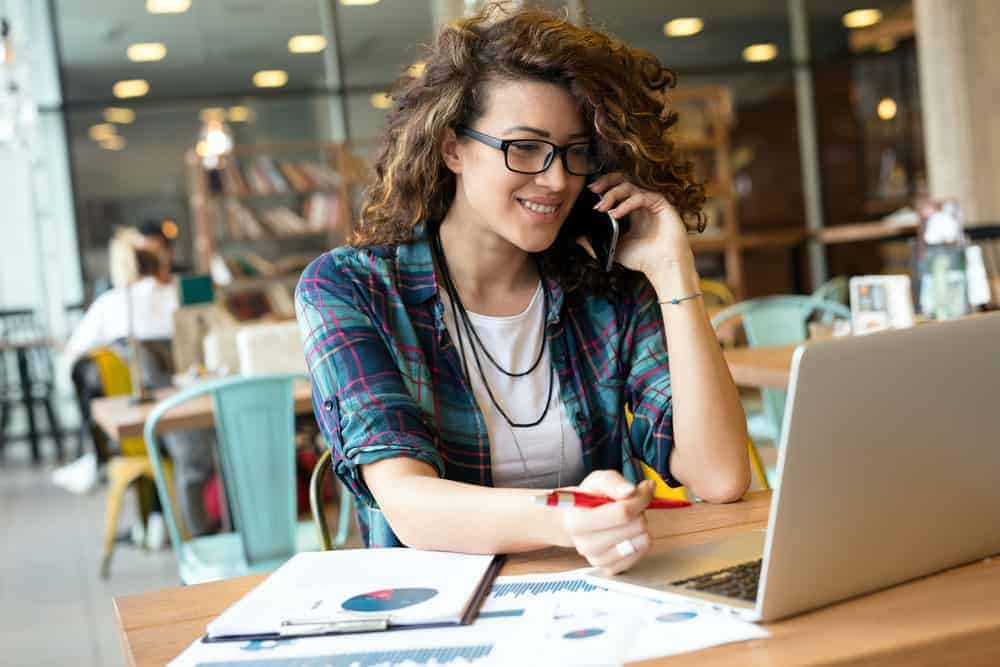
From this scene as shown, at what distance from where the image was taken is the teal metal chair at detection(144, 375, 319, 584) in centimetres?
287

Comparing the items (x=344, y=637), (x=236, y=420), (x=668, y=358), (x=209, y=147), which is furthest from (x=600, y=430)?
(x=209, y=147)

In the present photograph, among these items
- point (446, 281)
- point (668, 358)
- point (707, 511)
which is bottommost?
point (707, 511)

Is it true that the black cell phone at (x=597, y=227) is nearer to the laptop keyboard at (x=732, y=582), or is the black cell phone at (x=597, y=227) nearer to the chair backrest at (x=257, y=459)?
the laptop keyboard at (x=732, y=582)

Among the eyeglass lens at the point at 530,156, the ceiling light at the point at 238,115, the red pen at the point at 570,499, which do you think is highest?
the ceiling light at the point at 238,115

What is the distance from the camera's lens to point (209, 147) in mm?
8383

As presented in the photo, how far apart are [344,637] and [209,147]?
307 inches

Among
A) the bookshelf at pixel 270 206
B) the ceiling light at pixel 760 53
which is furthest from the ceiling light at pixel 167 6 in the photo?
the ceiling light at pixel 760 53

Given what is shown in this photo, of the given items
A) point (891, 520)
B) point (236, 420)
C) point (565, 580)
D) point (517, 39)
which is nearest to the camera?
point (891, 520)

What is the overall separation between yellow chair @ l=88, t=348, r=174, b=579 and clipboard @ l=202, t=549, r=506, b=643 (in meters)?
3.17

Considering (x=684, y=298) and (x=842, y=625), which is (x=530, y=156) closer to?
(x=684, y=298)

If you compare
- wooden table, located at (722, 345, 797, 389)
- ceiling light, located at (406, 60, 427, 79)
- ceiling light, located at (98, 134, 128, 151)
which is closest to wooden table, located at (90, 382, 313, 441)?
wooden table, located at (722, 345, 797, 389)

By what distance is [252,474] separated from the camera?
2904 mm

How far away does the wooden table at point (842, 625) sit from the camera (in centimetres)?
86

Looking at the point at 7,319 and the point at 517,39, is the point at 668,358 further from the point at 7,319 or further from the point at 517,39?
the point at 7,319
